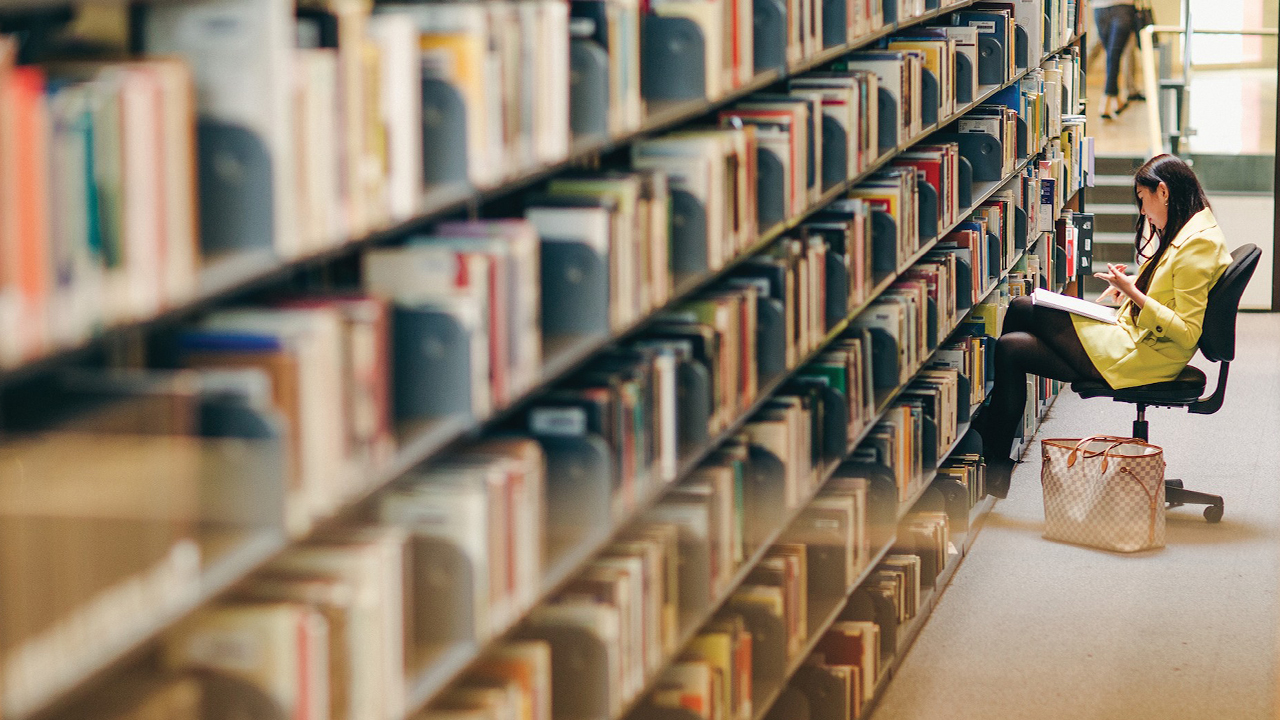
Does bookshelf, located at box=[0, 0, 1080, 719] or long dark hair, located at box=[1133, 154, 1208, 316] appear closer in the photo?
bookshelf, located at box=[0, 0, 1080, 719]

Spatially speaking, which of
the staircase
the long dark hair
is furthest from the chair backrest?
the staircase

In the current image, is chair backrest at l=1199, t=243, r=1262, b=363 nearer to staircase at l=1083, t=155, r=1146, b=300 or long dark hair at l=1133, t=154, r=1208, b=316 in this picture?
long dark hair at l=1133, t=154, r=1208, b=316

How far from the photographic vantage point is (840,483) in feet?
13.9

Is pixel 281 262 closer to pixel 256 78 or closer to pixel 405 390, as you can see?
pixel 256 78

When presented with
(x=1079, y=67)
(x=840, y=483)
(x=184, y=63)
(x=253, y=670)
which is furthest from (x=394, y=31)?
(x=1079, y=67)

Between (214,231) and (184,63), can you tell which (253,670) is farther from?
(184,63)

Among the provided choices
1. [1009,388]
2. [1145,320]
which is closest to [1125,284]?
[1145,320]

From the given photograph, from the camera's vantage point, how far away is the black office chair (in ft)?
18.2

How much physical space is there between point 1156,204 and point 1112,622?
1.66 m

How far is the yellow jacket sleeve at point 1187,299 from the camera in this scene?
5523mm

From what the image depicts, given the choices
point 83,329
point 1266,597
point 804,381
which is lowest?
point 1266,597

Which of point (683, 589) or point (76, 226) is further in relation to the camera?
point (683, 589)

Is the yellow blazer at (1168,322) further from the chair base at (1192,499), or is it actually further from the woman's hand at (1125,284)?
the chair base at (1192,499)

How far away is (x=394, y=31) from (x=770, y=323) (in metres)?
1.77
